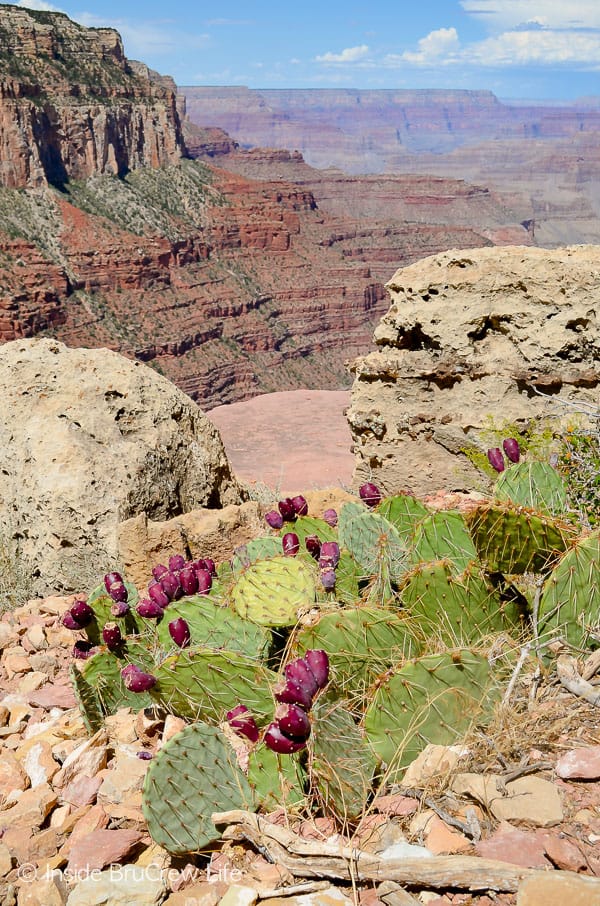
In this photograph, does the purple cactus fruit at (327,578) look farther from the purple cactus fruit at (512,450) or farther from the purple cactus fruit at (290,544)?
the purple cactus fruit at (512,450)

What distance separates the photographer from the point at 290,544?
3.83 metres

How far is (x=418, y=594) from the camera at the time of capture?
3078 millimetres

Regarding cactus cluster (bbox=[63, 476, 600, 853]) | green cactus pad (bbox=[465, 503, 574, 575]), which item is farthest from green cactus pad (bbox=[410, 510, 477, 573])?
green cactus pad (bbox=[465, 503, 574, 575])

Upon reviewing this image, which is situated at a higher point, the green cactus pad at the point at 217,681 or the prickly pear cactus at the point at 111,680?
the green cactus pad at the point at 217,681

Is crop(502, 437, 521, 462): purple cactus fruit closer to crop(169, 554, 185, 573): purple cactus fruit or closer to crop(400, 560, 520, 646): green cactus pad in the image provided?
crop(400, 560, 520, 646): green cactus pad

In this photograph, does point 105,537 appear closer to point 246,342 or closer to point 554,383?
point 554,383

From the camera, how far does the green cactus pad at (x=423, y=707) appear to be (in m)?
2.48

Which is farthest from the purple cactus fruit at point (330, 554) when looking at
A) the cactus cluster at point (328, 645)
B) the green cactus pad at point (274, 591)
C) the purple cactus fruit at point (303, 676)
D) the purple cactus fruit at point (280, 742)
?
the purple cactus fruit at point (280, 742)

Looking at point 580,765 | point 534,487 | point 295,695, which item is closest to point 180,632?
point 295,695

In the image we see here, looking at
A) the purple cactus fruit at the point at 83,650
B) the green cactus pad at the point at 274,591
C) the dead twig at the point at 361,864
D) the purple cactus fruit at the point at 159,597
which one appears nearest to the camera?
the dead twig at the point at 361,864

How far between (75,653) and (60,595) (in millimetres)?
Result: 1286

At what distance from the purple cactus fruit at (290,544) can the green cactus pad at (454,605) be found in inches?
A: 32.8

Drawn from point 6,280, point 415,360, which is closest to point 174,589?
point 415,360

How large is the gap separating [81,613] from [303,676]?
5.15ft
